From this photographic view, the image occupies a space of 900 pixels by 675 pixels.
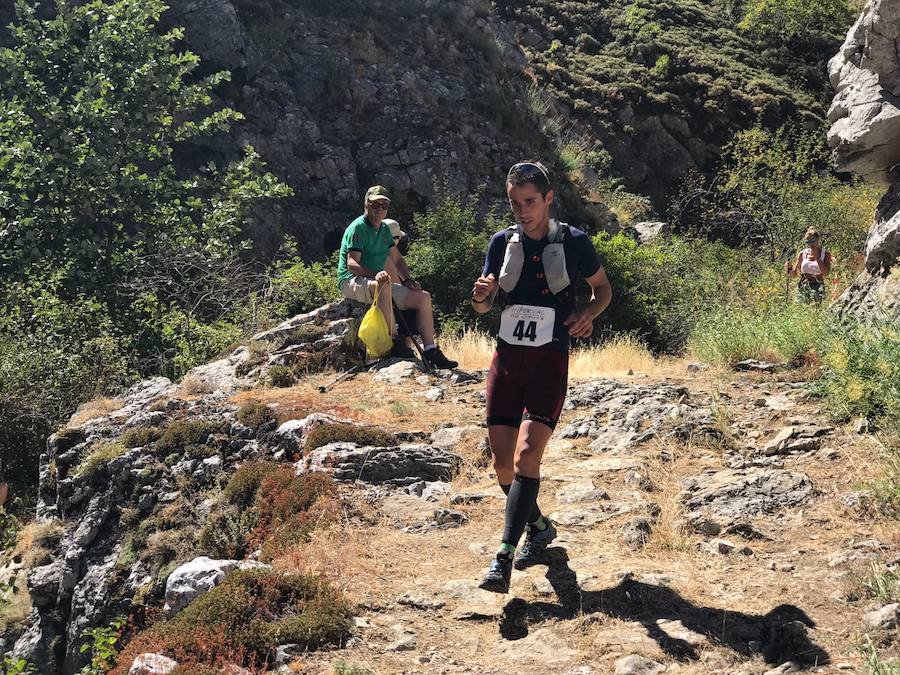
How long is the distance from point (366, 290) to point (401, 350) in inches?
35.0

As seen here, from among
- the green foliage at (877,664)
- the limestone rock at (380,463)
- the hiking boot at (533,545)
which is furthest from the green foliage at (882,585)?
the limestone rock at (380,463)

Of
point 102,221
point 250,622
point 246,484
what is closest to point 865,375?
point 250,622

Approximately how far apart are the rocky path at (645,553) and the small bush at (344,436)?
0.48 meters

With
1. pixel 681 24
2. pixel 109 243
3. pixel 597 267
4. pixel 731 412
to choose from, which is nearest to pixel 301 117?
pixel 109 243

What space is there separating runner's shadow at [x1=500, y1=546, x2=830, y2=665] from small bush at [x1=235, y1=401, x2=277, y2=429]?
3.50m

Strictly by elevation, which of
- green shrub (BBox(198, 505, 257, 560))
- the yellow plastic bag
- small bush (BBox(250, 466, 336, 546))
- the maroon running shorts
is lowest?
green shrub (BBox(198, 505, 257, 560))

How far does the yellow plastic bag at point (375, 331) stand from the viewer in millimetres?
9102

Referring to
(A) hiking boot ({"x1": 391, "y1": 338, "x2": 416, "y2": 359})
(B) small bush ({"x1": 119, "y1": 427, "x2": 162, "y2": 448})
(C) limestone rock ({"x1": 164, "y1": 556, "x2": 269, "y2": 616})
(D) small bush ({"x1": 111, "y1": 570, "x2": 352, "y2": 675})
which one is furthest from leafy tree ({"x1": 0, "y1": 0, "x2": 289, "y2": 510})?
(D) small bush ({"x1": 111, "y1": 570, "x2": 352, "y2": 675})

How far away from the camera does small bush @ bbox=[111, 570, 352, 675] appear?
4.06 metres

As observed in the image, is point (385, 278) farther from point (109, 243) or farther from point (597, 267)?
point (109, 243)

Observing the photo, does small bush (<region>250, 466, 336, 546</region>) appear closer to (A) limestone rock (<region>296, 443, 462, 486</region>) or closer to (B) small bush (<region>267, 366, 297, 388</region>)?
(A) limestone rock (<region>296, 443, 462, 486</region>)

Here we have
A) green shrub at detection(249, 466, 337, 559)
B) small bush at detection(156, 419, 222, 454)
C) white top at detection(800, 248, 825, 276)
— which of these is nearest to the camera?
green shrub at detection(249, 466, 337, 559)

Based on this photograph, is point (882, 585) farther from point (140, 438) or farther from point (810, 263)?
point (810, 263)

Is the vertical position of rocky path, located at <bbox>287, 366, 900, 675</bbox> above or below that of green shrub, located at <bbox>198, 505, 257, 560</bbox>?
above
